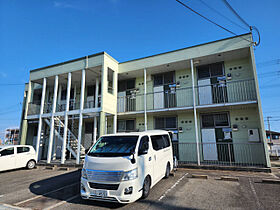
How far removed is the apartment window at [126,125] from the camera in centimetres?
1188

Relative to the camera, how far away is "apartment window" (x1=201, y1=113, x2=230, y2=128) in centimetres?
947

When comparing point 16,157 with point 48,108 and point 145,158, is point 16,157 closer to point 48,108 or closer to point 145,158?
point 48,108

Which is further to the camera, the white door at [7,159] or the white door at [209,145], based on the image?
the white door at [209,145]

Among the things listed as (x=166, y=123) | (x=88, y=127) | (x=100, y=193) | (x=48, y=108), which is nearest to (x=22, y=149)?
(x=88, y=127)

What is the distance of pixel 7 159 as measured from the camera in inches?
334

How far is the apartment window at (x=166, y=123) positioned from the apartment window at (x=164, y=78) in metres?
2.53

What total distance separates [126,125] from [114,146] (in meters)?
7.40

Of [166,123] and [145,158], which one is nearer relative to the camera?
[145,158]

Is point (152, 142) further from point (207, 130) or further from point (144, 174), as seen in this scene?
point (207, 130)

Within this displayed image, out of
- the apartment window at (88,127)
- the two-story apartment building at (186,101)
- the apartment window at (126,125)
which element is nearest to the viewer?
the two-story apartment building at (186,101)

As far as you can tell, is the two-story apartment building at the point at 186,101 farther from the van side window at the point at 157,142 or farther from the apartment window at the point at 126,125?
the van side window at the point at 157,142

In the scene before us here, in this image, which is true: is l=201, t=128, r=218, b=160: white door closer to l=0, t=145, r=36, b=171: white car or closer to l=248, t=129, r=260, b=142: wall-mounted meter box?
l=248, t=129, r=260, b=142: wall-mounted meter box

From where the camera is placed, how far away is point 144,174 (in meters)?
4.25

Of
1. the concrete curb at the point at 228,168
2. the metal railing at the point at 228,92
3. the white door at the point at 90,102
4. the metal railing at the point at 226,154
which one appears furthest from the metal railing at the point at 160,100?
the concrete curb at the point at 228,168
